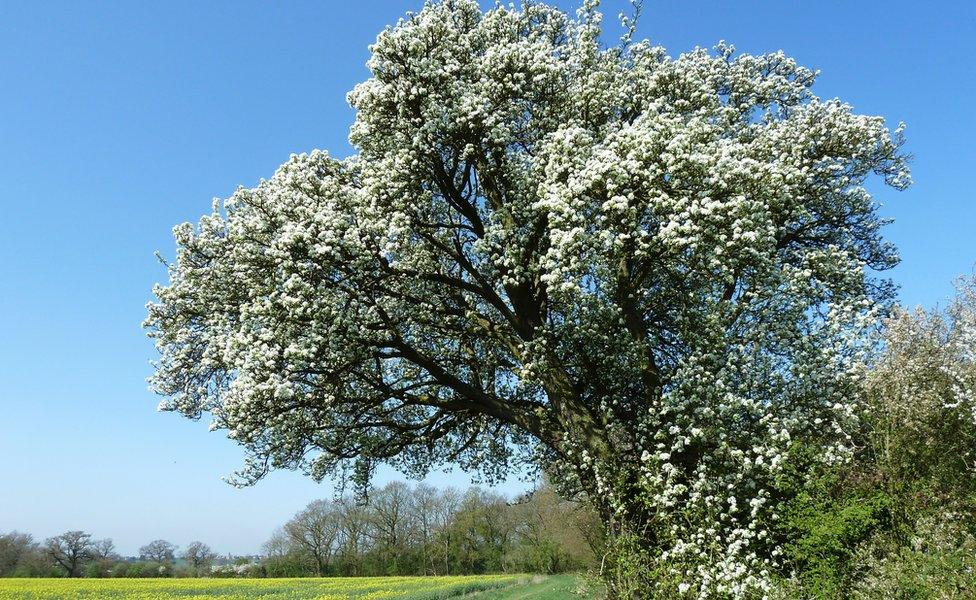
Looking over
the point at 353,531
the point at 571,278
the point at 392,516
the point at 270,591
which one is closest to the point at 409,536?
the point at 392,516

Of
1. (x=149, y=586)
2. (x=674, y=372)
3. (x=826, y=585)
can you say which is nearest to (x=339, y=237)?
(x=674, y=372)

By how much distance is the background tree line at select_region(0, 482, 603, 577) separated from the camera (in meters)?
67.4

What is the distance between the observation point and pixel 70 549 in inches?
2827

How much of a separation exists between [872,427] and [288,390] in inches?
509

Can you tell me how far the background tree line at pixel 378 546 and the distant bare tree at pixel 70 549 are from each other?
0.34 feet

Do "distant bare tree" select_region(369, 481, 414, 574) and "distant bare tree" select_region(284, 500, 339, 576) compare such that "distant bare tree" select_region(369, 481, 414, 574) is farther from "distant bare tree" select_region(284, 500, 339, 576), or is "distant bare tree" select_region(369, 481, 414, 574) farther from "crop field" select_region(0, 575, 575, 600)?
"crop field" select_region(0, 575, 575, 600)

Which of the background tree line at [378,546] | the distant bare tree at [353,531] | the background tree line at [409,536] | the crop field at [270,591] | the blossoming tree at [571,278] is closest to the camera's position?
the blossoming tree at [571,278]

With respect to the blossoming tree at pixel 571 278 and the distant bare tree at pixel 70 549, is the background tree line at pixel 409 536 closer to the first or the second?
the distant bare tree at pixel 70 549

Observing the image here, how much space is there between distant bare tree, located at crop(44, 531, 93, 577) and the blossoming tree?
223 ft

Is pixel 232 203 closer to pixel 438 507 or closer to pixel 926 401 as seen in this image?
pixel 926 401

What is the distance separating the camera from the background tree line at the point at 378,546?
67.4 m

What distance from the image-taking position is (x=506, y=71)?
15.7 metres

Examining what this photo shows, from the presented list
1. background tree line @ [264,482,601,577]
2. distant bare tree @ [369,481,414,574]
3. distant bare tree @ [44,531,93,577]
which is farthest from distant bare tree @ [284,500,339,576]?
distant bare tree @ [44,531,93,577]

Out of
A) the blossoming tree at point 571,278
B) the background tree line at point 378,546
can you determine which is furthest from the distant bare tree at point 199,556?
the blossoming tree at point 571,278
